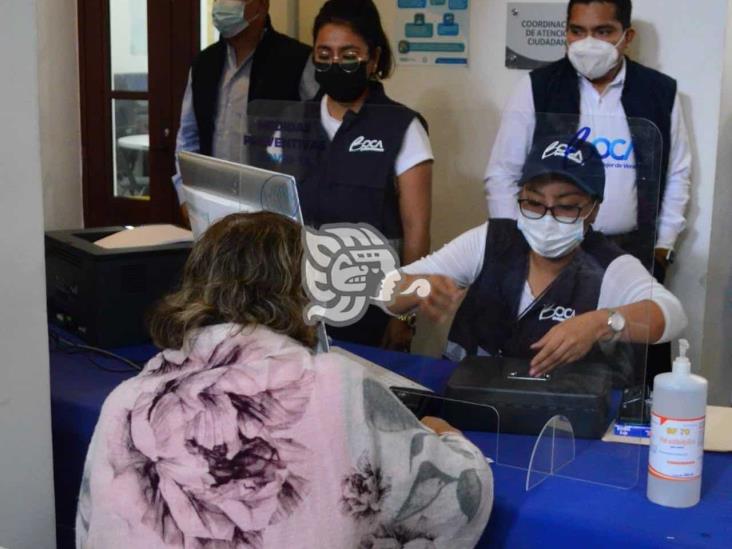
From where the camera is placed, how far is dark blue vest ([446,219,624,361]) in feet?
5.25

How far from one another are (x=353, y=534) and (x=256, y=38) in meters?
2.28

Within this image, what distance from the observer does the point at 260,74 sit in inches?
123

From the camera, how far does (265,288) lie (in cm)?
138

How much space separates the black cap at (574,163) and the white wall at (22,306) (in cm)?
87

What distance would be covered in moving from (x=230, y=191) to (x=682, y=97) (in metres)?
1.87

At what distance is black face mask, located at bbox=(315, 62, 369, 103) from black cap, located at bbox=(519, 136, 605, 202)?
27.1 inches

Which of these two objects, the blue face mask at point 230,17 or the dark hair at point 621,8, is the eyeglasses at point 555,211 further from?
the blue face mask at point 230,17

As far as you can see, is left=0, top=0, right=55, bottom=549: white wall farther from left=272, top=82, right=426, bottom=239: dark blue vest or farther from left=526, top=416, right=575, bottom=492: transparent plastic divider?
left=526, top=416, right=575, bottom=492: transparent plastic divider

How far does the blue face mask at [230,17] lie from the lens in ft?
10.3

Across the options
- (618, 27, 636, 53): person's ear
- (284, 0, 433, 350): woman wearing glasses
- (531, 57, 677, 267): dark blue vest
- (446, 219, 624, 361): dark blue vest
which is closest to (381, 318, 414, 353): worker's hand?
(284, 0, 433, 350): woman wearing glasses

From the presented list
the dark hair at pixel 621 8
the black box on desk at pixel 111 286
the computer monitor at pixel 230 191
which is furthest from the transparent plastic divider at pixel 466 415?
the dark hair at pixel 621 8

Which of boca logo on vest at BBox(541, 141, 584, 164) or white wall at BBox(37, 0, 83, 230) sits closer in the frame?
boca logo on vest at BBox(541, 141, 584, 164)

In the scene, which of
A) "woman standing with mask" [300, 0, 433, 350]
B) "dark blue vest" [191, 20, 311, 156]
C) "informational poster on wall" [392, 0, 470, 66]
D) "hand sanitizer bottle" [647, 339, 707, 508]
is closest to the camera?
"hand sanitizer bottle" [647, 339, 707, 508]

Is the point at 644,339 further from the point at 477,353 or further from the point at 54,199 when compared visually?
the point at 54,199
